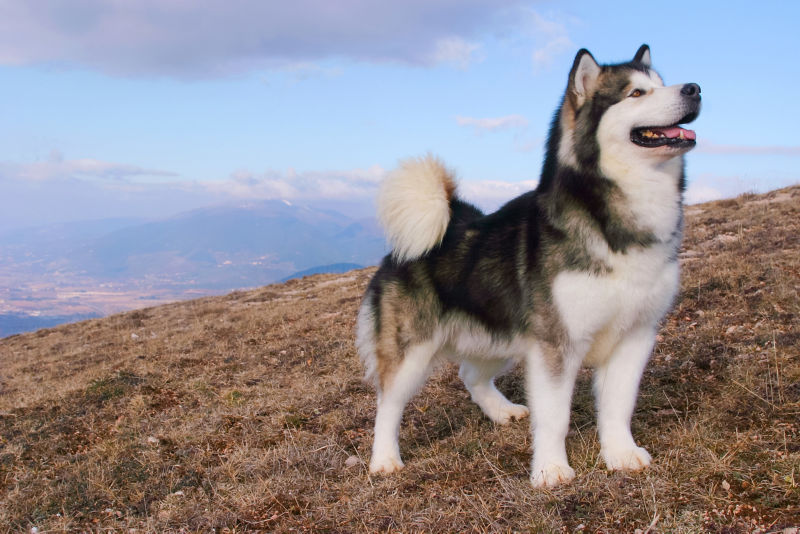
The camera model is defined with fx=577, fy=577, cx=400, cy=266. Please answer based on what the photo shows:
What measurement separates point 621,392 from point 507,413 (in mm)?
1378

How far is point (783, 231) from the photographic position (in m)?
8.61

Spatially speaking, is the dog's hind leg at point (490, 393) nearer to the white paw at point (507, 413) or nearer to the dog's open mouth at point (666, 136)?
the white paw at point (507, 413)

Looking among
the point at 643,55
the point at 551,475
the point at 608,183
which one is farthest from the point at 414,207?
the point at 551,475

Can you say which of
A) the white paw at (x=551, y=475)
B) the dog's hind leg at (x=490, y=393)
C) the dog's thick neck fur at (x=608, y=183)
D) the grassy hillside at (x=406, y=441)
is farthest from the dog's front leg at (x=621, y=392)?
the dog's hind leg at (x=490, y=393)

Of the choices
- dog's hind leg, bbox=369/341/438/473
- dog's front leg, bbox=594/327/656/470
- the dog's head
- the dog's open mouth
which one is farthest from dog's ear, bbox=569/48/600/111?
dog's hind leg, bbox=369/341/438/473

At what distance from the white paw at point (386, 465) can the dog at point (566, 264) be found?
12 millimetres

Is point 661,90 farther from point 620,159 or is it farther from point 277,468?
point 277,468

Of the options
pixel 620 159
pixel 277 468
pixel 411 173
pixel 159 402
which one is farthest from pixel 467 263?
pixel 159 402

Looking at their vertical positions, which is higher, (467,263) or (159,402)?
(467,263)

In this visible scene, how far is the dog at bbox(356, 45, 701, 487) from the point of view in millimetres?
3205

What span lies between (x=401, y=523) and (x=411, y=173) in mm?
2315

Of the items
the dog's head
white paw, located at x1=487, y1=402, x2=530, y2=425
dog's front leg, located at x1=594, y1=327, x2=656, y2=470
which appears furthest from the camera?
white paw, located at x1=487, y1=402, x2=530, y2=425

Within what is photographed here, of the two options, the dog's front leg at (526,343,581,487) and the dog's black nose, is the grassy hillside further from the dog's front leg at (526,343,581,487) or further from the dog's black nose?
the dog's black nose

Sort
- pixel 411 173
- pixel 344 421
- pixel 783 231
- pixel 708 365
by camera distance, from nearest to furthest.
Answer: pixel 411 173 < pixel 708 365 < pixel 344 421 < pixel 783 231
